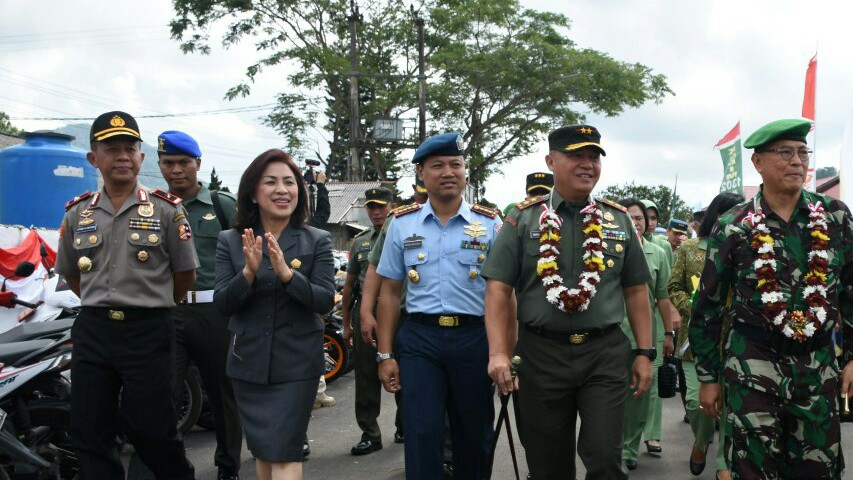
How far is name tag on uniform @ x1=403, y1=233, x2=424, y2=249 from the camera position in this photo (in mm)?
4703

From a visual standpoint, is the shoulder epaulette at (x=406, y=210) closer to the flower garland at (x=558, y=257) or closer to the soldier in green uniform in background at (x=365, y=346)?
the flower garland at (x=558, y=257)

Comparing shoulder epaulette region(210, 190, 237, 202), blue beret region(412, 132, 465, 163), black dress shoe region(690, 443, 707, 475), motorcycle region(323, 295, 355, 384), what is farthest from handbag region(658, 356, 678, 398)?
motorcycle region(323, 295, 355, 384)

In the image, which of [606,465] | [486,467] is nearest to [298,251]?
[486,467]

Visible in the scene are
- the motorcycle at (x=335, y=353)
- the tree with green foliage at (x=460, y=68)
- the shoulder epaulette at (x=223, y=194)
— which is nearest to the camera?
the shoulder epaulette at (x=223, y=194)

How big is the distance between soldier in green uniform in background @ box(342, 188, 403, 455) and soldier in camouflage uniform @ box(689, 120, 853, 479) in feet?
11.4

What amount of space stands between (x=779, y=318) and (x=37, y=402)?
4.32m

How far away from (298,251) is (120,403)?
52.0 inches

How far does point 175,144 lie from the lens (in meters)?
5.30

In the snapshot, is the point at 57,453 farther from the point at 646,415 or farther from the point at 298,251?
the point at 646,415

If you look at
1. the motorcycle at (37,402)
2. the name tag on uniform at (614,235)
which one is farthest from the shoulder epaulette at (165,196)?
the name tag on uniform at (614,235)

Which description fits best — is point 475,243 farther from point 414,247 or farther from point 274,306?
point 274,306

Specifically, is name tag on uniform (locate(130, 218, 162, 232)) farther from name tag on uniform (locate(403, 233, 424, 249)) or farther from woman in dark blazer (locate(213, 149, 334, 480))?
name tag on uniform (locate(403, 233, 424, 249))

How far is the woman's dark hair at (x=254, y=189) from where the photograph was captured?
4.39 meters

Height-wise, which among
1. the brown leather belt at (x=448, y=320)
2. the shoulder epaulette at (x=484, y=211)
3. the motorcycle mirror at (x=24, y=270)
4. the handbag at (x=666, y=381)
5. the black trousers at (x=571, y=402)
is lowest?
the handbag at (x=666, y=381)
